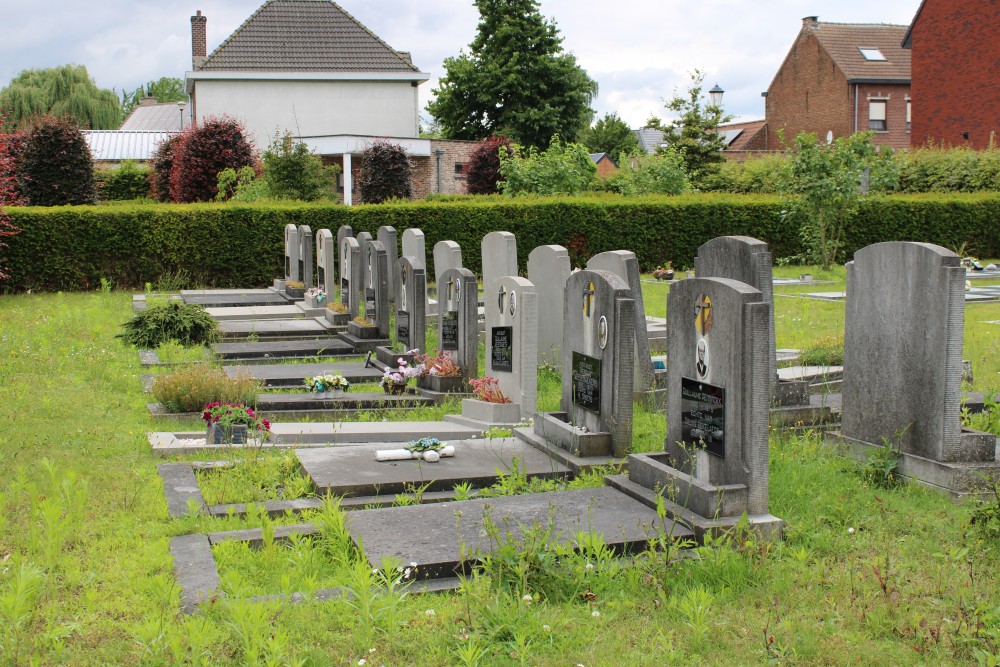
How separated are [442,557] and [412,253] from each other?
9344 millimetres

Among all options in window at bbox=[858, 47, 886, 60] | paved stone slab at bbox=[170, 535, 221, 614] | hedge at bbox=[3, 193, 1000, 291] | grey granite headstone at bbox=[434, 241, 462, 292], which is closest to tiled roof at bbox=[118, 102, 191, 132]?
window at bbox=[858, 47, 886, 60]

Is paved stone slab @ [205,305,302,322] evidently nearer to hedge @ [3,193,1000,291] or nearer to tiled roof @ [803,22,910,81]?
hedge @ [3,193,1000,291]

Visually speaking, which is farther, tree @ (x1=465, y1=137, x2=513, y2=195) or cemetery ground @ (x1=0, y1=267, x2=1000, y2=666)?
tree @ (x1=465, y1=137, x2=513, y2=195)

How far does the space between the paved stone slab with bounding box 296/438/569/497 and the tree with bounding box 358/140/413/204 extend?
26.5 m

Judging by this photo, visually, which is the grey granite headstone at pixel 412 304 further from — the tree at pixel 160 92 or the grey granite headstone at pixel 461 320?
the tree at pixel 160 92

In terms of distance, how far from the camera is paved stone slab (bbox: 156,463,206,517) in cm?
571

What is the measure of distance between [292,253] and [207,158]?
10875 mm

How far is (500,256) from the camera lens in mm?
11578

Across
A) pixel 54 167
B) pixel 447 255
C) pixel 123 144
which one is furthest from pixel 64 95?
pixel 447 255

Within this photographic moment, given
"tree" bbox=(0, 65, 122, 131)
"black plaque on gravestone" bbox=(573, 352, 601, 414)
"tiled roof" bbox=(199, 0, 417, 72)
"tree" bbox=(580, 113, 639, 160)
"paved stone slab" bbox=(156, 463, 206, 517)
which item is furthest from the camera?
"tree" bbox=(580, 113, 639, 160)

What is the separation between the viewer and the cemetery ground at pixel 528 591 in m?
3.92

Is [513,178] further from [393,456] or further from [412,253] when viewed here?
[393,456]

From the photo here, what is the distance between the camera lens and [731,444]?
5312 millimetres

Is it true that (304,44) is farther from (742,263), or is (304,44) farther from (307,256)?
(742,263)
